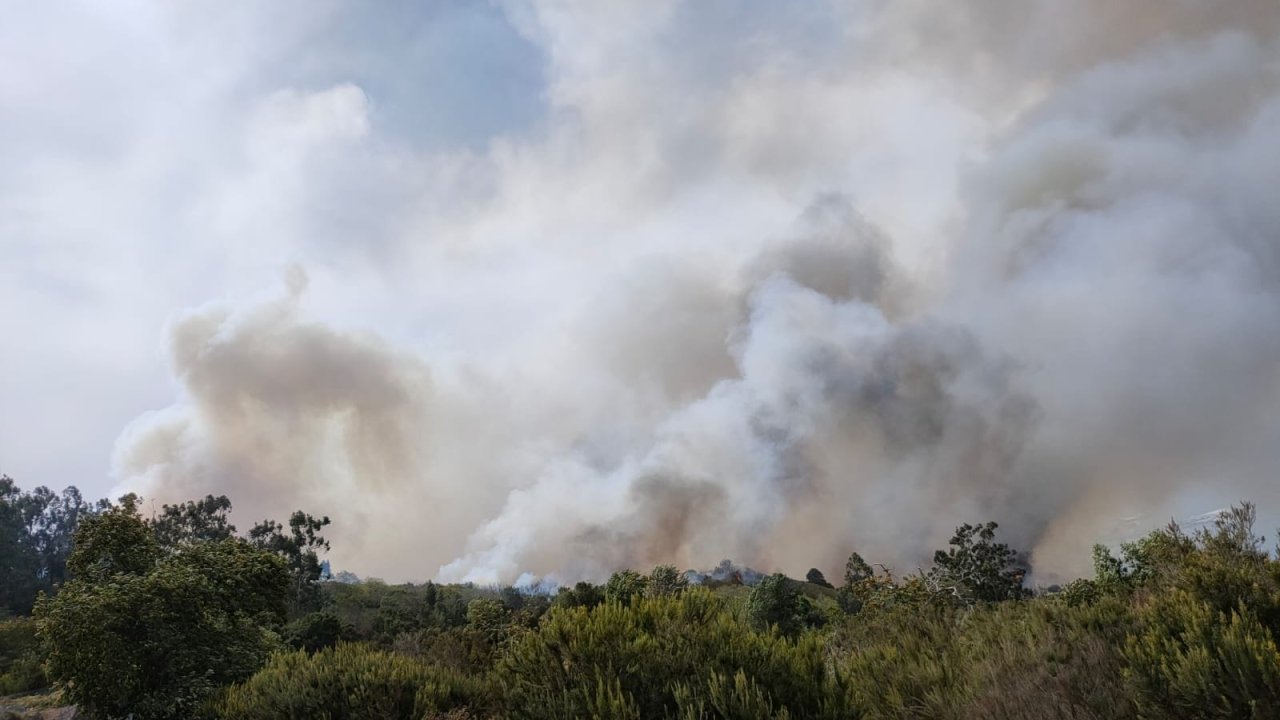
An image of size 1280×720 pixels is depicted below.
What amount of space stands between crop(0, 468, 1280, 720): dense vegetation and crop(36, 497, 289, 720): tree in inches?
2.2

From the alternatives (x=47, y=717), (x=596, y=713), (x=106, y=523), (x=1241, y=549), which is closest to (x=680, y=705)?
(x=596, y=713)

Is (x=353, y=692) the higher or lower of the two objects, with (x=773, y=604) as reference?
lower

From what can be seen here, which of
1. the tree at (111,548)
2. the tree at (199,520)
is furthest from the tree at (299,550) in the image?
the tree at (111,548)

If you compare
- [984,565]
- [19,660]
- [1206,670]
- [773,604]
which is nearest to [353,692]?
[1206,670]

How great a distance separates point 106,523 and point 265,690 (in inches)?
375

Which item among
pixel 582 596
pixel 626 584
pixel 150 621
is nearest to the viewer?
pixel 150 621

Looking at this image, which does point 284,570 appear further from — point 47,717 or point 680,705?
point 680,705

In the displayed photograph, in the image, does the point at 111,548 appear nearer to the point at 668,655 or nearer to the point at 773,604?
the point at 668,655

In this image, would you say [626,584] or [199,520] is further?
[199,520]

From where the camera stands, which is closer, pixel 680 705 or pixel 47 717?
pixel 680 705

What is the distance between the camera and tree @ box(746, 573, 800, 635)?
45.2m

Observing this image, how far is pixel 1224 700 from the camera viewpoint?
29.2 feet

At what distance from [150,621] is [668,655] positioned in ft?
55.4

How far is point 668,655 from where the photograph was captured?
9.55 meters
